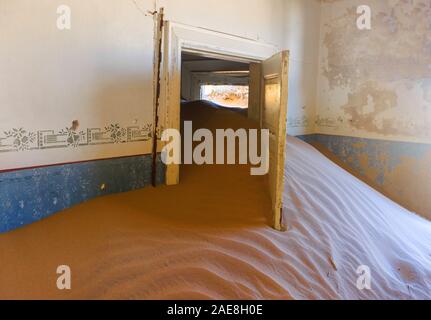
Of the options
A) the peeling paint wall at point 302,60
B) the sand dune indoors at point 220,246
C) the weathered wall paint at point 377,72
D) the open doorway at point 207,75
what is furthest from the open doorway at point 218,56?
the open doorway at point 207,75

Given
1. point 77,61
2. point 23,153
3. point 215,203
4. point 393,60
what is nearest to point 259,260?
point 215,203

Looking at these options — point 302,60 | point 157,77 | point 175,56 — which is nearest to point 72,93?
point 157,77

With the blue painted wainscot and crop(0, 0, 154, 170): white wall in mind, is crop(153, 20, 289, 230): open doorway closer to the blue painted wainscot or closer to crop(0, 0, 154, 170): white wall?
crop(0, 0, 154, 170): white wall

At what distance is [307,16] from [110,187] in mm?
4060

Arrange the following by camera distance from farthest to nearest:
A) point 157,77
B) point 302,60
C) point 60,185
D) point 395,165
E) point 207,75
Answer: point 207,75
point 302,60
point 395,165
point 157,77
point 60,185

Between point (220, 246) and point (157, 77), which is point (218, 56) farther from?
point (220, 246)

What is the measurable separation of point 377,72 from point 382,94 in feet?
1.07

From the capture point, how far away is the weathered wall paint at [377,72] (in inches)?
192

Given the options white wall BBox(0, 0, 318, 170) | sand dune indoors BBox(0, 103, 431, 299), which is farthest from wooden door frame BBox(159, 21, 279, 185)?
sand dune indoors BBox(0, 103, 431, 299)

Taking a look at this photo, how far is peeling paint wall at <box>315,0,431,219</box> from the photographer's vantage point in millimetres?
4906

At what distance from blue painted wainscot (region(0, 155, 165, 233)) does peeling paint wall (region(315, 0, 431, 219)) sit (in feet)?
11.5

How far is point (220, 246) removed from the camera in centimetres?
245

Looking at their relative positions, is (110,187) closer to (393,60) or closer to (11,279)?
(11,279)

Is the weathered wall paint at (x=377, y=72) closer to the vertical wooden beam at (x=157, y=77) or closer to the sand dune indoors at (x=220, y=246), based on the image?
the sand dune indoors at (x=220, y=246)
